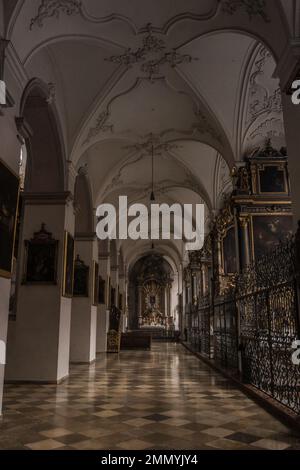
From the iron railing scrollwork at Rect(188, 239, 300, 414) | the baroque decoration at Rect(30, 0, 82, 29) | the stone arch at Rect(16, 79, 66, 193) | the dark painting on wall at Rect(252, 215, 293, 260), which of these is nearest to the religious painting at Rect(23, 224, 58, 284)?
the stone arch at Rect(16, 79, 66, 193)

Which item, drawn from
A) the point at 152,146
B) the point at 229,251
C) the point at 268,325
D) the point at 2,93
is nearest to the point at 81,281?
the point at 152,146

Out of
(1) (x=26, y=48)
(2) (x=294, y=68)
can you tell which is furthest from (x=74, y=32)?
(2) (x=294, y=68)

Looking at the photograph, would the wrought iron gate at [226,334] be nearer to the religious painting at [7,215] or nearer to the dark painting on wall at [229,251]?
the dark painting on wall at [229,251]

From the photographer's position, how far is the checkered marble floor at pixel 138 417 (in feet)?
13.4

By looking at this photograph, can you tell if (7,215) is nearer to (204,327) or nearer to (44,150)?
(44,150)

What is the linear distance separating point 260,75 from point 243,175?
2601 millimetres

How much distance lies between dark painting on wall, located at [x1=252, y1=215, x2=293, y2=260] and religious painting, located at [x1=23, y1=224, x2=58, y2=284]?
524cm

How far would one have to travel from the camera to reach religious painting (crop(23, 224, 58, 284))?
8711mm

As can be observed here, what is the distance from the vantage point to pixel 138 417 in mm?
5207

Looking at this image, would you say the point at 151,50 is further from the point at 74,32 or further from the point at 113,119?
the point at 113,119

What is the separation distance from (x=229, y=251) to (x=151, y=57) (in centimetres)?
687

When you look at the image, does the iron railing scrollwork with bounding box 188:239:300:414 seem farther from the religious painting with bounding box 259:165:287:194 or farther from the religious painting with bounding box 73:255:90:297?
the religious painting with bounding box 73:255:90:297

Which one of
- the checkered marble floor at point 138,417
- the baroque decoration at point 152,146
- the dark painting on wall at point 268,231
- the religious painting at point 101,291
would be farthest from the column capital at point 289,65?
the religious painting at point 101,291

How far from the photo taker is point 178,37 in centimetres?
729
